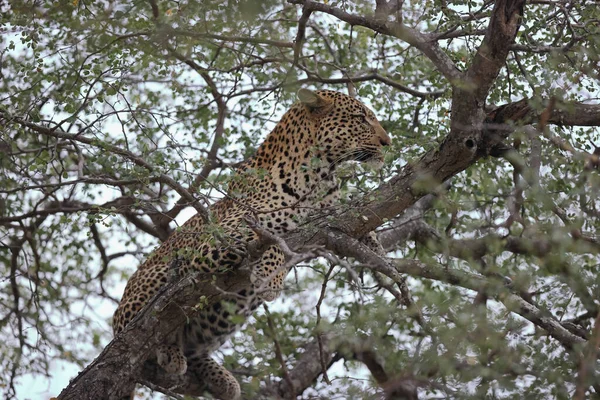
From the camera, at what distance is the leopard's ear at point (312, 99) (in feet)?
31.6

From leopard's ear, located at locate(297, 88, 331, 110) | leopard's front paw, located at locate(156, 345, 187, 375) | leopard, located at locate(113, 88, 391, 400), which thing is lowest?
leopard's front paw, located at locate(156, 345, 187, 375)

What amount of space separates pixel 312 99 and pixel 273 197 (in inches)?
42.6

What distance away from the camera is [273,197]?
9.60 m

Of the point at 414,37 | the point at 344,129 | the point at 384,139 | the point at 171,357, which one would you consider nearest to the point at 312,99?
the point at 344,129

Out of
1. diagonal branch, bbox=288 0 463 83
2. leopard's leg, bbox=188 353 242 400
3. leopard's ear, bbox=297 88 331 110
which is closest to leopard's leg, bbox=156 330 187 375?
leopard's leg, bbox=188 353 242 400

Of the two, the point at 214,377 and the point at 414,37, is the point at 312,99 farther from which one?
the point at 214,377

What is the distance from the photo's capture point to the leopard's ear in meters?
9.64

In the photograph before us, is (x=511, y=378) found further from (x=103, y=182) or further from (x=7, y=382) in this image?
(x=7, y=382)

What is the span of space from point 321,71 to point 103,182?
4.20 m

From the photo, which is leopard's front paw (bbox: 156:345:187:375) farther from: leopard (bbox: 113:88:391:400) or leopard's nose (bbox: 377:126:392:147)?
leopard's nose (bbox: 377:126:392:147)

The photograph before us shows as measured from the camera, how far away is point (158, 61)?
9.88 m

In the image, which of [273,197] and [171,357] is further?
[273,197]

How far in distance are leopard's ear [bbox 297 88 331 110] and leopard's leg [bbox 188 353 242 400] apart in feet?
9.10

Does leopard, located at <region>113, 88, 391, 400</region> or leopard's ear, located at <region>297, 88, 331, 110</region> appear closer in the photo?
leopard, located at <region>113, 88, 391, 400</region>
